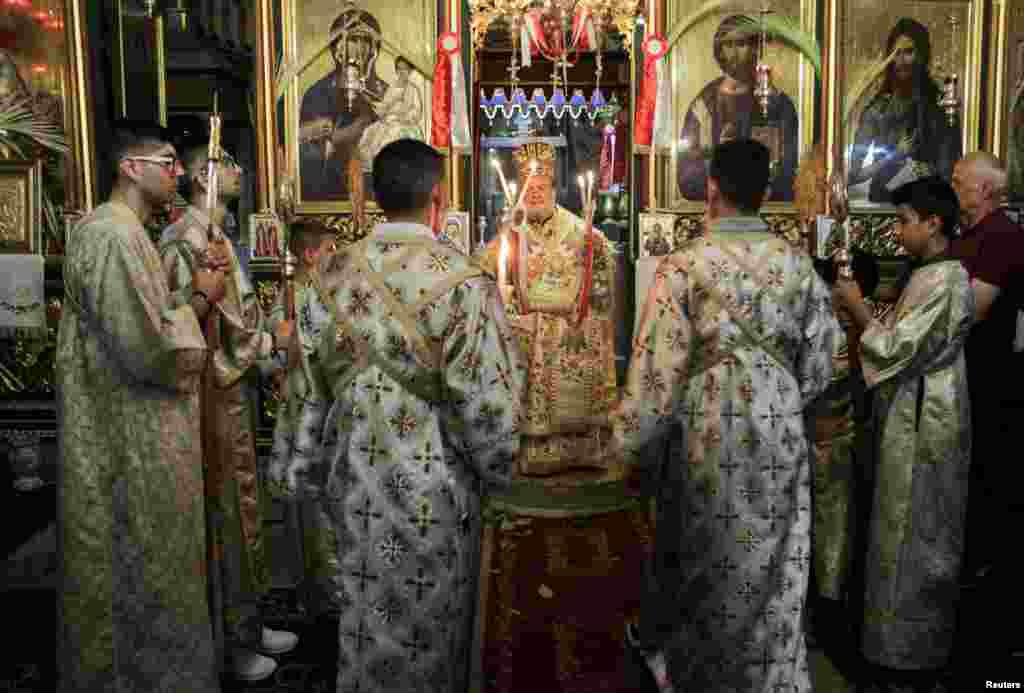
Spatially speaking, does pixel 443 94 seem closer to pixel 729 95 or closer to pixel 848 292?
pixel 729 95

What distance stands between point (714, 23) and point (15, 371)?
17.9ft

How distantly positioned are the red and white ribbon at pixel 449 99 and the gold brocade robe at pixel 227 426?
285cm

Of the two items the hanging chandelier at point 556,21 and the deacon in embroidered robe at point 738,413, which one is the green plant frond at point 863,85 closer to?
the hanging chandelier at point 556,21

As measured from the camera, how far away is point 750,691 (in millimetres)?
2717

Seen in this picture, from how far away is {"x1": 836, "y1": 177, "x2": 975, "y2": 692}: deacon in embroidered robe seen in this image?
3.13 meters

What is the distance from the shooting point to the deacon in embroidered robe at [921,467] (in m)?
3.13

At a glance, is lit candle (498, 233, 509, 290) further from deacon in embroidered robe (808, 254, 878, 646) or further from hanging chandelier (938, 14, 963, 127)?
hanging chandelier (938, 14, 963, 127)

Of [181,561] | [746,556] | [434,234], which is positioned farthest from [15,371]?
[746,556]

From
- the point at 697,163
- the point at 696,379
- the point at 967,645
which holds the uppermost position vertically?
the point at 697,163

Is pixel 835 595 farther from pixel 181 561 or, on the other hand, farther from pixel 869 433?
pixel 181 561

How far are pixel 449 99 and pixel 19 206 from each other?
3.04m

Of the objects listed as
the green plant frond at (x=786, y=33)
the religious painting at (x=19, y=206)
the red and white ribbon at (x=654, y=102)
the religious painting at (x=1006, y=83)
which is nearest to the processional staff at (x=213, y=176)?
the red and white ribbon at (x=654, y=102)

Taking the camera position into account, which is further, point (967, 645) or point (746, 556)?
point (967, 645)

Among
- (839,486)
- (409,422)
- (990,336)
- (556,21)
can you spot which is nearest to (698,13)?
(556,21)
